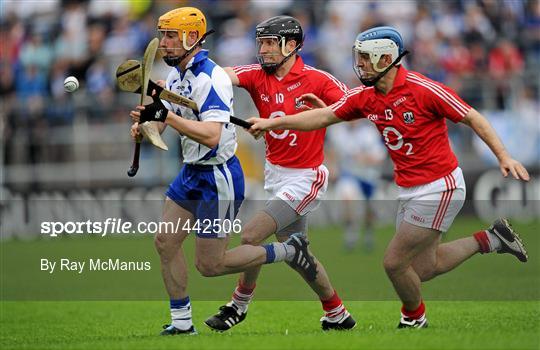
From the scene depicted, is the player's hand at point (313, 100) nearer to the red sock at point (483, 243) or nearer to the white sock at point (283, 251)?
the white sock at point (283, 251)

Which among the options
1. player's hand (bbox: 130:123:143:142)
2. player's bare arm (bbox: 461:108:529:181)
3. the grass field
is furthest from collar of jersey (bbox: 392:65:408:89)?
player's hand (bbox: 130:123:143:142)

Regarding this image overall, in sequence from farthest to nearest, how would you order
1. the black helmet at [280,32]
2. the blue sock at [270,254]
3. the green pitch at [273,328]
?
the black helmet at [280,32] < the blue sock at [270,254] < the green pitch at [273,328]

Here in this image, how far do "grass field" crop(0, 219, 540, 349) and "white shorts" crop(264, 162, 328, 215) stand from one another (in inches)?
47.0

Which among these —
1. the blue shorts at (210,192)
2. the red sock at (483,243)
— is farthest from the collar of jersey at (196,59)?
the red sock at (483,243)

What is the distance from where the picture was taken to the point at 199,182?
993cm

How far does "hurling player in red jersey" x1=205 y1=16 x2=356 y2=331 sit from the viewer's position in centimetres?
1070

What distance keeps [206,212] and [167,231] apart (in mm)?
393

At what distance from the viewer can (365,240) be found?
1948 cm

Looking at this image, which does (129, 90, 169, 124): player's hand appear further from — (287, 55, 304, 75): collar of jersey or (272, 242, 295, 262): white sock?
(287, 55, 304, 75): collar of jersey

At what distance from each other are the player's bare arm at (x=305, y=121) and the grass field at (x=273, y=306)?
1.85 m

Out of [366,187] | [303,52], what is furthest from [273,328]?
[303,52]

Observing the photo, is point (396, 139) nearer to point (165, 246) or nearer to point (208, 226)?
point (208, 226)

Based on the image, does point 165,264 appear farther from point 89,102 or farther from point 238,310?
point 89,102

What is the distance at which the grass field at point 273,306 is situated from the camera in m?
9.37
